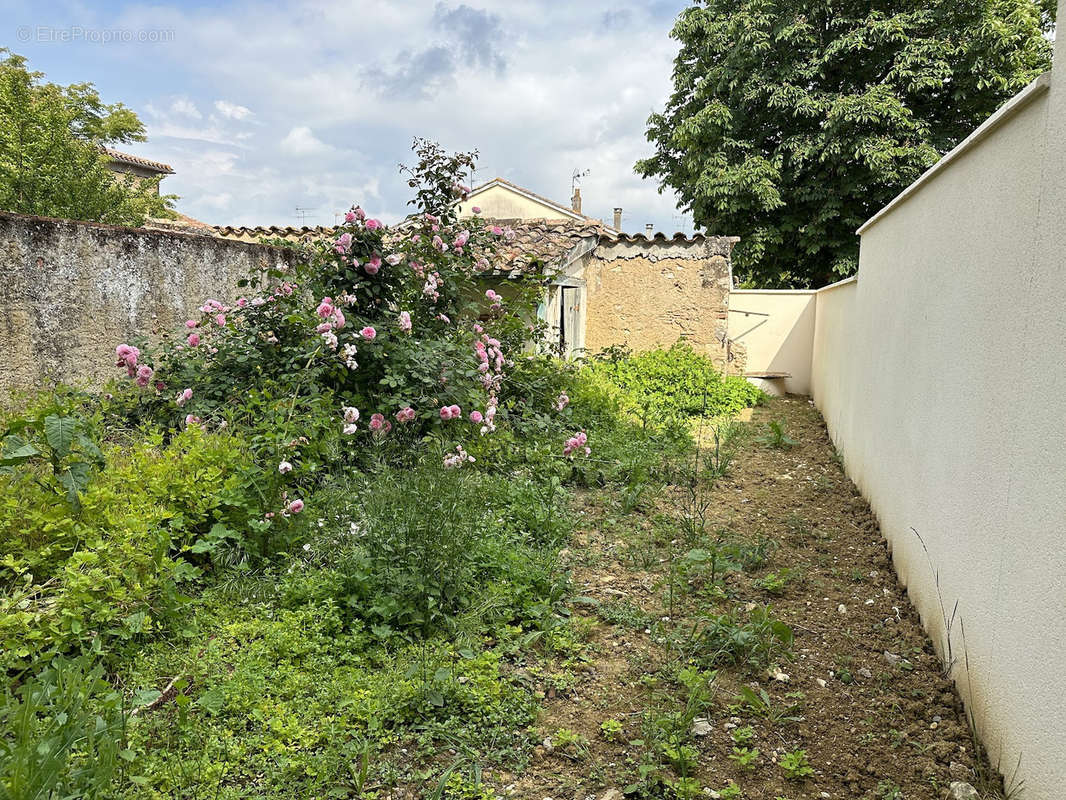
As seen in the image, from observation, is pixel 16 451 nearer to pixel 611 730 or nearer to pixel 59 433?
pixel 59 433

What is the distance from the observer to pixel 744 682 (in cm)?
271

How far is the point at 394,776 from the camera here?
2.03 m

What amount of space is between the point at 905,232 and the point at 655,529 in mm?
2586

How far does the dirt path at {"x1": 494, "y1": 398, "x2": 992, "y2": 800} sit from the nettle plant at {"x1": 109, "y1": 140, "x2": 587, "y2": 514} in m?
1.36

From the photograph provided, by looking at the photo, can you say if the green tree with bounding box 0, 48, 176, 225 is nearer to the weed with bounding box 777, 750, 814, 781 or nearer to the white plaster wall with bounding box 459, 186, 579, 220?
the white plaster wall with bounding box 459, 186, 579, 220

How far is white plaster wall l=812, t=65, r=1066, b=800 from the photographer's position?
182 centimetres

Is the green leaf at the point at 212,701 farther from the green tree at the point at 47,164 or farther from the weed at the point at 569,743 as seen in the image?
the green tree at the point at 47,164

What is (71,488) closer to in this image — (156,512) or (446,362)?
(156,512)

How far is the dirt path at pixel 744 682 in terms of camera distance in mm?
2152

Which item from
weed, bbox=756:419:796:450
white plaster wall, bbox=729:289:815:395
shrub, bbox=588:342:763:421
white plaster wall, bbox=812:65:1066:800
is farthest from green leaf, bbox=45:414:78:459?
white plaster wall, bbox=729:289:815:395

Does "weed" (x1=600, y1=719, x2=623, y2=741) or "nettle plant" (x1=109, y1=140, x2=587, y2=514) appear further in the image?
"nettle plant" (x1=109, y1=140, x2=587, y2=514)

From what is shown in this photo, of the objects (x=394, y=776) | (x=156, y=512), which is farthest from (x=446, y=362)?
(x=394, y=776)

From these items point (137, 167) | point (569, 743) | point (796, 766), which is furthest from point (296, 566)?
point (137, 167)

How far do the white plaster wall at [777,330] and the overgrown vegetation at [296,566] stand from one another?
7988 mm
